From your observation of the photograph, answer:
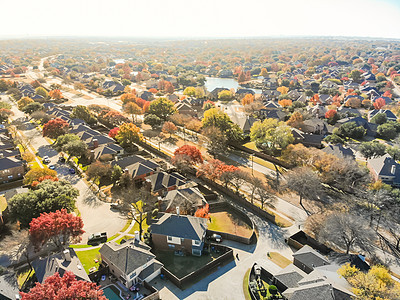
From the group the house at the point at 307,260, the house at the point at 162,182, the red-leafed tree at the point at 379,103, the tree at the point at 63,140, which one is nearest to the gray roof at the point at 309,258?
the house at the point at 307,260

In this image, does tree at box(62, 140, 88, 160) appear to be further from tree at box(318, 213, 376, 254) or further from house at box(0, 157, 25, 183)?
tree at box(318, 213, 376, 254)

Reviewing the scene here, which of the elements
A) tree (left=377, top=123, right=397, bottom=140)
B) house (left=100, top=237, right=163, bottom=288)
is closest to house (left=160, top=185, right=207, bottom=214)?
house (left=100, top=237, right=163, bottom=288)

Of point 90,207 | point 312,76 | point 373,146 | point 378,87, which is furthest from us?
point 312,76

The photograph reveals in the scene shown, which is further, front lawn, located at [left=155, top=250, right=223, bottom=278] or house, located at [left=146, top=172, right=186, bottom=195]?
house, located at [left=146, top=172, right=186, bottom=195]

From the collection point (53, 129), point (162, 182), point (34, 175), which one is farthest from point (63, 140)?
point (162, 182)

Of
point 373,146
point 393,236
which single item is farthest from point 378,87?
point 393,236

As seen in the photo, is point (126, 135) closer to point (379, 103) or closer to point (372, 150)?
point (372, 150)

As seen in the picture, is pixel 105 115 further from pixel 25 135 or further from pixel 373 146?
pixel 373 146
